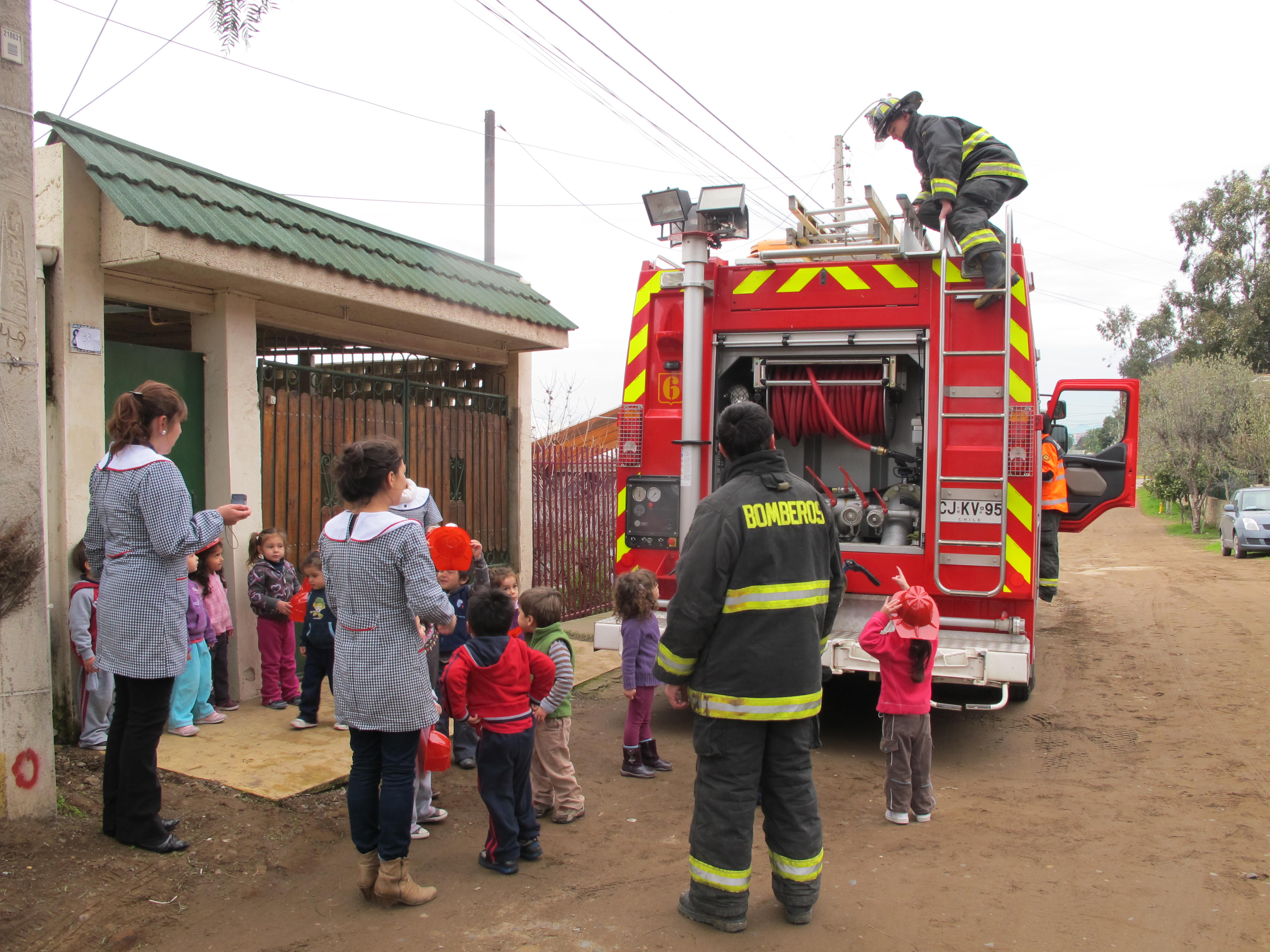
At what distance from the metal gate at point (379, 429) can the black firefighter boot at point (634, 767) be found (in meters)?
2.19

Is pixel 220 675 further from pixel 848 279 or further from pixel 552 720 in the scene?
pixel 848 279

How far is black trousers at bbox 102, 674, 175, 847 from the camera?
3.58m

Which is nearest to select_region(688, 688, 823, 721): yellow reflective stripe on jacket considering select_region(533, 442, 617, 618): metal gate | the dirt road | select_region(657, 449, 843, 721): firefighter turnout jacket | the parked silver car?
select_region(657, 449, 843, 721): firefighter turnout jacket

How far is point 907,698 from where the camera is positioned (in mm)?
4293

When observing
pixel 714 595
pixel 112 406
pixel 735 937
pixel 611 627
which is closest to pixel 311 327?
pixel 112 406

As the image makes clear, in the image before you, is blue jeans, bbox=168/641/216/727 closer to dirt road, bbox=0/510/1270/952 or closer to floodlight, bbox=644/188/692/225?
dirt road, bbox=0/510/1270/952

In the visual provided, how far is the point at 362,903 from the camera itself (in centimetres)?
341

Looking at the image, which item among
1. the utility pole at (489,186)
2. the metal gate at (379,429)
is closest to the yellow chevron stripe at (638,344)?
the metal gate at (379,429)

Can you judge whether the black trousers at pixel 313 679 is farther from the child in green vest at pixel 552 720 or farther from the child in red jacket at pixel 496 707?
the child in red jacket at pixel 496 707

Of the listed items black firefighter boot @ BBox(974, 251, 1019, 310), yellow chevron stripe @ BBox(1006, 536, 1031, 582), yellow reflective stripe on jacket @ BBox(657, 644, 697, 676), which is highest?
black firefighter boot @ BBox(974, 251, 1019, 310)

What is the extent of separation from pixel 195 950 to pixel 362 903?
1.81ft

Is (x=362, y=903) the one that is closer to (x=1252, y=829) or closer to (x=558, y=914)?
(x=558, y=914)

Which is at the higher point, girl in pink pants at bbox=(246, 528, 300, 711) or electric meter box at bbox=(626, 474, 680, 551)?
electric meter box at bbox=(626, 474, 680, 551)

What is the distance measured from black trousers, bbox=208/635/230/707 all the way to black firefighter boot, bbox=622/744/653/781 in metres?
2.43
